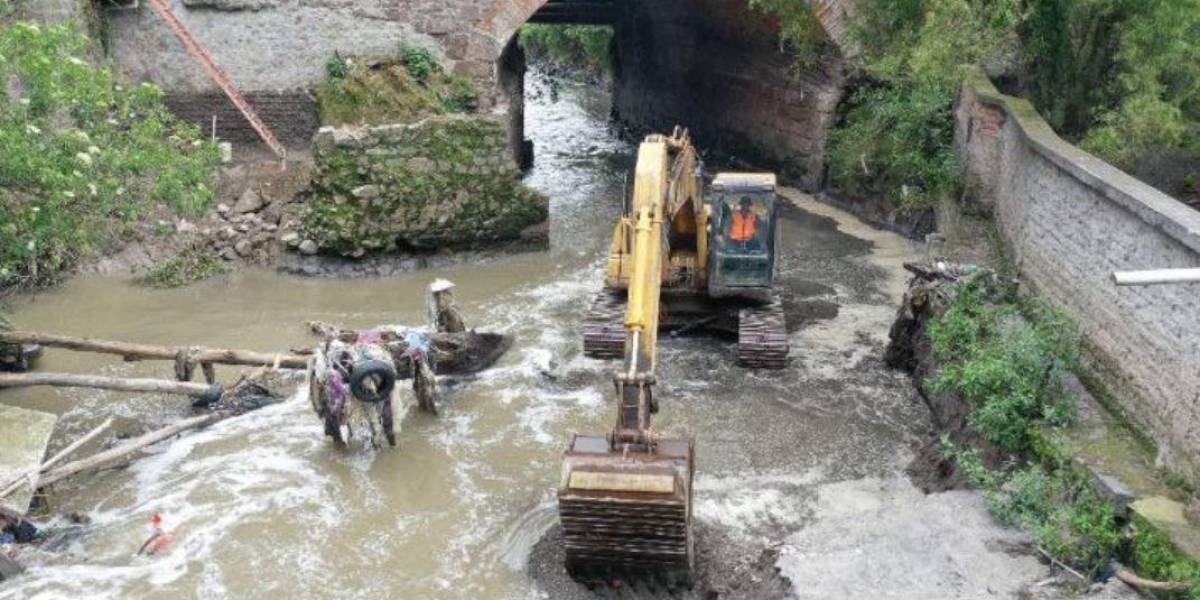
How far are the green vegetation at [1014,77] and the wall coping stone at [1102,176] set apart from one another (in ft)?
1.73

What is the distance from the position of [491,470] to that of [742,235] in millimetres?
3811

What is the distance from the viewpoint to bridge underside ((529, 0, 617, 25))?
24791 mm

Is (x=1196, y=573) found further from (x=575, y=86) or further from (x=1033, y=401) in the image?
(x=575, y=86)

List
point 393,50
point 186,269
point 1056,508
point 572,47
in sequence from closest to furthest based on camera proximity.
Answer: point 1056,508
point 186,269
point 393,50
point 572,47

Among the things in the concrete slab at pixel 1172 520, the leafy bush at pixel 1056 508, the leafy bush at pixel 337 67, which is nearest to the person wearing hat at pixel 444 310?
the leafy bush at pixel 1056 508

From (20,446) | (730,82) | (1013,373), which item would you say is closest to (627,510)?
(1013,373)

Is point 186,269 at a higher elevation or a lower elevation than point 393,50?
lower

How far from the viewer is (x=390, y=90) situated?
15.3 meters

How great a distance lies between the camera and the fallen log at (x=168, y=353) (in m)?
9.60

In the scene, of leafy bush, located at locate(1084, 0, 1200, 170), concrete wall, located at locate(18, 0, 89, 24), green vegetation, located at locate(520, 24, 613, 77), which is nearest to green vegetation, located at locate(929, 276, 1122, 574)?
leafy bush, located at locate(1084, 0, 1200, 170)

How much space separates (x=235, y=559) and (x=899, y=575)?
4.67 m

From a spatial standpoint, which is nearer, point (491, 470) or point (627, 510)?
point (627, 510)

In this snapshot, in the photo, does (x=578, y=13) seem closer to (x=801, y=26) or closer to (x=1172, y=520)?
(x=801, y=26)

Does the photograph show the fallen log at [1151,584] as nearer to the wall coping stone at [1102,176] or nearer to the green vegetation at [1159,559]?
the green vegetation at [1159,559]
